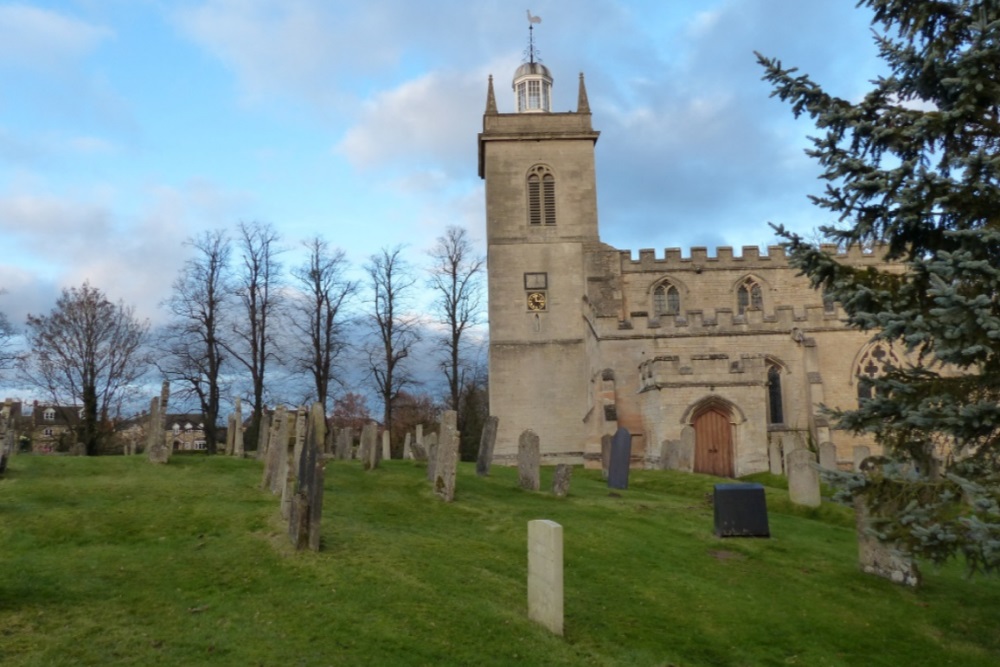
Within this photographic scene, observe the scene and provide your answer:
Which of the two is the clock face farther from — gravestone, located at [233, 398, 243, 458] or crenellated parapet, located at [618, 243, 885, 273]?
gravestone, located at [233, 398, 243, 458]

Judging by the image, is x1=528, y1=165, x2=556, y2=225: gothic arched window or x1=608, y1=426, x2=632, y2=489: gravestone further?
x1=528, y1=165, x2=556, y2=225: gothic arched window

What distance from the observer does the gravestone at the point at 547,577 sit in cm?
753

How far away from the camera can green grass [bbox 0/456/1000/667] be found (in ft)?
22.5

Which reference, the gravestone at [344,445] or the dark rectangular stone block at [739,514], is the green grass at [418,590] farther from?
the gravestone at [344,445]

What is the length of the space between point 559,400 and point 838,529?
17.8 meters

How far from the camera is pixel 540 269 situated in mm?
33031

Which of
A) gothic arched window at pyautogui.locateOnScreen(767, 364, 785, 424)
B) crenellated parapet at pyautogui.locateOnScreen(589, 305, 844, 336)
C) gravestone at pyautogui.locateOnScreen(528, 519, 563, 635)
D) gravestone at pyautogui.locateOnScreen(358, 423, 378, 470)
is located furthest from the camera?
crenellated parapet at pyautogui.locateOnScreen(589, 305, 844, 336)

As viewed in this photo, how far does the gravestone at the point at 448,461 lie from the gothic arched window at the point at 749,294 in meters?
22.2

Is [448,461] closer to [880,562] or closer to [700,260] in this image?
[880,562]

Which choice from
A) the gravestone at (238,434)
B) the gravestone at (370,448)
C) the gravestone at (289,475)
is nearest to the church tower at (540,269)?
the gravestone at (238,434)

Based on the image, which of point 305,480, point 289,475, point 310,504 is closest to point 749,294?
point 289,475

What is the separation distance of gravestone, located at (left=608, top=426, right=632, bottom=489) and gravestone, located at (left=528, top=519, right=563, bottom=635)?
9.29 metres

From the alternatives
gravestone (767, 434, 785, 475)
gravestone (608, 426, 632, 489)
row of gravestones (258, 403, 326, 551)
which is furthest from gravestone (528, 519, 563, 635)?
gravestone (767, 434, 785, 475)

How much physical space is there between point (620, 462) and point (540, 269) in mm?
16912
